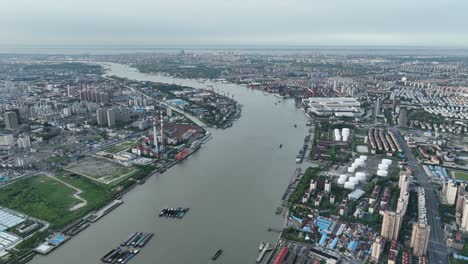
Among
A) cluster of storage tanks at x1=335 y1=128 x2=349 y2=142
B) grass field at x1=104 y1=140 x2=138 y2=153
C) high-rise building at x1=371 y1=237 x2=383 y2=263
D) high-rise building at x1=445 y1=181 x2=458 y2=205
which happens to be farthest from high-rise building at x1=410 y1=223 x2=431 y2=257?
grass field at x1=104 y1=140 x2=138 y2=153

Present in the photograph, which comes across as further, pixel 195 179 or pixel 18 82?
pixel 18 82

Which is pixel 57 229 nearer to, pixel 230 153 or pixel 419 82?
pixel 230 153

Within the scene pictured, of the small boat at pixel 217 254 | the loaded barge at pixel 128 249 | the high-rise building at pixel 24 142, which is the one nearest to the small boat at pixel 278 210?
the small boat at pixel 217 254

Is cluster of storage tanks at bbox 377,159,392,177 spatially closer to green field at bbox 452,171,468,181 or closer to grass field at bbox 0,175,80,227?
green field at bbox 452,171,468,181

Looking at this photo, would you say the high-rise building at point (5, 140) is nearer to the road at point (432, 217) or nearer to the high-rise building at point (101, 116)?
the high-rise building at point (101, 116)

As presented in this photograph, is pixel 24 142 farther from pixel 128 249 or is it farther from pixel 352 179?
pixel 352 179

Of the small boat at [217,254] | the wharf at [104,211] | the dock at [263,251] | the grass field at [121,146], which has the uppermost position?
the grass field at [121,146]

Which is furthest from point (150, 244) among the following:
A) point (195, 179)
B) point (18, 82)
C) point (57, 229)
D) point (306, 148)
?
point (18, 82)
